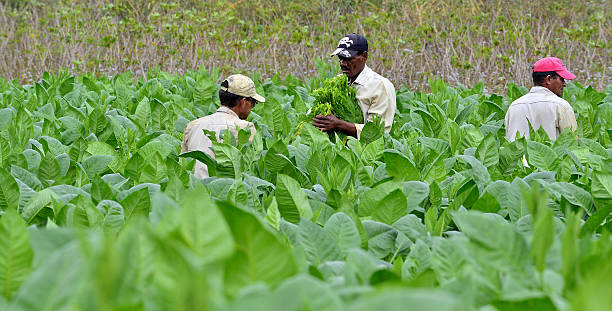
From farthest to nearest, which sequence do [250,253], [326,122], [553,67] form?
[553,67] < [326,122] < [250,253]

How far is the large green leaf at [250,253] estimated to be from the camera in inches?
46.7

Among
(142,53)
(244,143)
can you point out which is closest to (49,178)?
(244,143)

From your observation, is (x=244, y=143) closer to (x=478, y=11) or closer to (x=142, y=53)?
(x=142, y=53)

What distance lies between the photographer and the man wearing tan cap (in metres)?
4.94

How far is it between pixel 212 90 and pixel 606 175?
5260 millimetres

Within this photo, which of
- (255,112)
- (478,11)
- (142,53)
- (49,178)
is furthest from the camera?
(478,11)

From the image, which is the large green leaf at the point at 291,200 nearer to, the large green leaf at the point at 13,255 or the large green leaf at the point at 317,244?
the large green leaf at the point at 317,244

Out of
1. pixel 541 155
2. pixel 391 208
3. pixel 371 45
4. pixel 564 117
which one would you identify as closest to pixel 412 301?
pixel 391 208

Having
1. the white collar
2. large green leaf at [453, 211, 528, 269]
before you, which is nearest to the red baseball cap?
the white collar

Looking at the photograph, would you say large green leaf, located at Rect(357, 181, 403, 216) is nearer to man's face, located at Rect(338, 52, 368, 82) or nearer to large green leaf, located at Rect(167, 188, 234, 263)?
large green leaf, located at Rect(167, 188, 234, 263)

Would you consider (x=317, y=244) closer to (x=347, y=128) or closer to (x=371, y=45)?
(x=347, y=128)

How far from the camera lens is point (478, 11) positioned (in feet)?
45.9

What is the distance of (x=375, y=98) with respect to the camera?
5.16m

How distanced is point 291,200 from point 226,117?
2.68m
